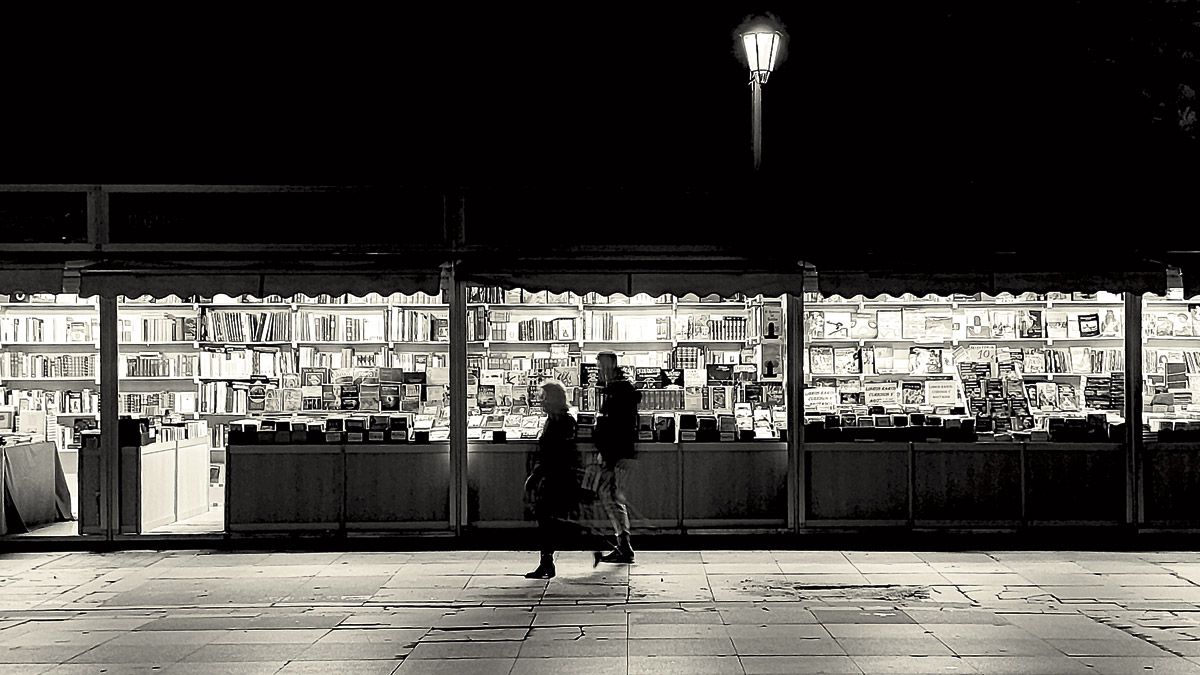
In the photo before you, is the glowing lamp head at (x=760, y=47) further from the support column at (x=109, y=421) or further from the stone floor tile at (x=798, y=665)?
the support column at (x=109, y=421)

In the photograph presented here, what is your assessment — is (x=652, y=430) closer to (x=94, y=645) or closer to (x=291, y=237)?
(x=291, y=237)

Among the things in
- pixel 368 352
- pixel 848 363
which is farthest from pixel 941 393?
pixel 368 352

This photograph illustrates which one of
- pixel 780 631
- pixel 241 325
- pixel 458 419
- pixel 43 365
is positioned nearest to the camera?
pixel 780 631

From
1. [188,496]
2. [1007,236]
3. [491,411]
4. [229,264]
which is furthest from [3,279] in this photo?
[1007,236]

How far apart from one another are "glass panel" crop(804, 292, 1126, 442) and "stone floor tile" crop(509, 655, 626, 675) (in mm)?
5238

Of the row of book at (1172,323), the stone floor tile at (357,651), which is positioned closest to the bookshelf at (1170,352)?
the row of book at (1172,323)

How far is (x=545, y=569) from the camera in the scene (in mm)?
9055

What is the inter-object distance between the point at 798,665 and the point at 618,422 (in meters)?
3.58

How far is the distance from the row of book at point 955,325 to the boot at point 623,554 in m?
3.08

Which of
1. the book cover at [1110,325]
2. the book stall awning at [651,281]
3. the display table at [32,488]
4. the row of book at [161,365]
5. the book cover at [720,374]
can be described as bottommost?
the display table at [32,488]

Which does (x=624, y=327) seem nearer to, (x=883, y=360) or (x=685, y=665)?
(x=883, y=360)

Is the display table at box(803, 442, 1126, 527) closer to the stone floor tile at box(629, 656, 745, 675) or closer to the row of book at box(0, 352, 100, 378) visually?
the stone floor tile at box(629, 656, 745, 675)

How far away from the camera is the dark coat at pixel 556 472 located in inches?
355

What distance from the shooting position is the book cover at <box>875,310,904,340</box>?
38.6 feet
